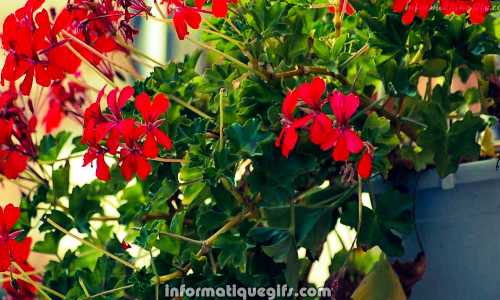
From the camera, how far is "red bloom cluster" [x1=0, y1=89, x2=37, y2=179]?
1.12 m

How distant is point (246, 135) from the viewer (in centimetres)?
94

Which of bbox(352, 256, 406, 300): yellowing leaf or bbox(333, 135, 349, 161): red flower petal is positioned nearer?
bbox(333, 135, 349, 161): red flower petal

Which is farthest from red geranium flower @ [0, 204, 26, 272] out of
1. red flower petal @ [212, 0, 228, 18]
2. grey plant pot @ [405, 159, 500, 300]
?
grey plant pot @ [405, 159, 500, 300]

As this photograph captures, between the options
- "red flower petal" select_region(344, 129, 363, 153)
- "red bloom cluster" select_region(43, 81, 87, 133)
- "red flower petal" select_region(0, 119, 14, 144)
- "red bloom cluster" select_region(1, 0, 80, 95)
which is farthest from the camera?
"red bloom cluster" select_region(43, 81, 87, 133)

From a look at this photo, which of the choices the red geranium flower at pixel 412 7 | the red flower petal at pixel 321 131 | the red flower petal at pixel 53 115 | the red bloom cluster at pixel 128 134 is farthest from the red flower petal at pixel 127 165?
the red flower petal at pixel 53 115

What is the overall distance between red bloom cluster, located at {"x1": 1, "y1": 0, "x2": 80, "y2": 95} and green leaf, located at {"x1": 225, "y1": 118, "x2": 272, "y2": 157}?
189 mm

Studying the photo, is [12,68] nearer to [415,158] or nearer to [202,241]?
[202,241]

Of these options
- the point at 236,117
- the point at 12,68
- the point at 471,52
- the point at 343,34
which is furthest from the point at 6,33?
the point at 471,52

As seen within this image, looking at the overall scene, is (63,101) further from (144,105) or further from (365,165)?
(365,165)

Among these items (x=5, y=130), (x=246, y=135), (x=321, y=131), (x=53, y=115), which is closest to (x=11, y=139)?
(x=5, y=130)

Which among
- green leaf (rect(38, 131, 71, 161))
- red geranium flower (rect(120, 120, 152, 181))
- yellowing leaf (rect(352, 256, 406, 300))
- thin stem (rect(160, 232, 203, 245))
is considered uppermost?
red geranium flower (rect(120, 120, 152, 181))

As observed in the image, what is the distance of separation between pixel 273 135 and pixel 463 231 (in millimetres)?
252

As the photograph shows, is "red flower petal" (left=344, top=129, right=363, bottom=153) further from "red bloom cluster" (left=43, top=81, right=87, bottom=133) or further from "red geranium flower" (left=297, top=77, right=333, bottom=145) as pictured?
"red bloom cluster" (left=43, top=81, right=87, bottom=133)

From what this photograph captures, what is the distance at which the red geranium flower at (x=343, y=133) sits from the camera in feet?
2.82
